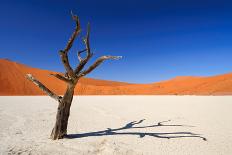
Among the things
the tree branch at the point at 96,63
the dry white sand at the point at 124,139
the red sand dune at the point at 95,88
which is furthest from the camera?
the red sand dune at the point at 95,88

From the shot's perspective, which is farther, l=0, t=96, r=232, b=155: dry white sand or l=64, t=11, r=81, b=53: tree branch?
Result: l=64, t=11, r=81, b=53: tree branch

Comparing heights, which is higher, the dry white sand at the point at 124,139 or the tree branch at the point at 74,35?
the tree branch at the point at 74,35

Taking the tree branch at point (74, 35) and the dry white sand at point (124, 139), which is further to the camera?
the tree branch at point (74, 35)

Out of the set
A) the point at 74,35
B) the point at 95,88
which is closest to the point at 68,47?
the point at 74,35

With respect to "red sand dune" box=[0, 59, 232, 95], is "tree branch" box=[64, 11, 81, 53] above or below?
below

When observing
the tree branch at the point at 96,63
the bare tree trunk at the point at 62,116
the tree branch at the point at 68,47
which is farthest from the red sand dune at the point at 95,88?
the tree branch at the point at 68,47

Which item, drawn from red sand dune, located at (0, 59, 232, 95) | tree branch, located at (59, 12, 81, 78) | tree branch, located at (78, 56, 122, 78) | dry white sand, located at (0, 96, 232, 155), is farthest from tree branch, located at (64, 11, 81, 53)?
red sand dune, located at (0, 59, 232, 95)

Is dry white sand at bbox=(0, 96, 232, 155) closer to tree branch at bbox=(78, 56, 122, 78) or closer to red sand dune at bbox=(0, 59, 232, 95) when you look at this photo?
tree branch at bbox=(78, 56, 122, 78)

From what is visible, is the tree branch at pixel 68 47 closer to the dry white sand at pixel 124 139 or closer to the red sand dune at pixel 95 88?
→ the dry white sand at pixel 124 139

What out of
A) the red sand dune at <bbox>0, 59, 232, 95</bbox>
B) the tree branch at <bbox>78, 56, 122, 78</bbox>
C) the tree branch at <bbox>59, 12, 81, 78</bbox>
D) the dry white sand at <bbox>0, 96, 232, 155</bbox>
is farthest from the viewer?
the red sand dune at <bbox>0, 59, 232, 95</bbox>

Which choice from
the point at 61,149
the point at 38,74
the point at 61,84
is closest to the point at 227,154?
the point at 61,149

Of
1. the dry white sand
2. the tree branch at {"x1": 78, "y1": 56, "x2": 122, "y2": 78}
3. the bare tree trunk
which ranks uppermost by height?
the tree branch at {"x1": 78, "y1": 56, "x2": 122, "y2": 78}

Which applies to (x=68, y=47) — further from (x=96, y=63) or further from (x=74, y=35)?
(x=96, y=63)

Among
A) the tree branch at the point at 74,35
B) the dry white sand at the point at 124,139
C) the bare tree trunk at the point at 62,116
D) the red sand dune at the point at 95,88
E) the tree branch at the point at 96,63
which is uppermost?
the red sand dune at the point at 95,88
